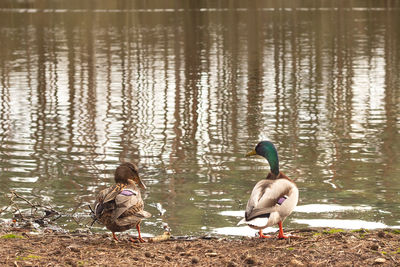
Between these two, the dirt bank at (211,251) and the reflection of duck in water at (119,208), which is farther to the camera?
the reflection of duck in water at (119,208)

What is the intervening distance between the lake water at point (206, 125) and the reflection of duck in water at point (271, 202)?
234cm

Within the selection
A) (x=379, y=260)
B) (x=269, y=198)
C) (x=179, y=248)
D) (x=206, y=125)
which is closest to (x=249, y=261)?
(x=269, y=198)

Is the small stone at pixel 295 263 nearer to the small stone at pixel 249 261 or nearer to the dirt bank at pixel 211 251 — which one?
the dirt bank at pixel 211 251

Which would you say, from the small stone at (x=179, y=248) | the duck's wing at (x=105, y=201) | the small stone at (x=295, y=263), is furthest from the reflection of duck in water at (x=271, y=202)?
the duck's wing at (x=105, y=201)

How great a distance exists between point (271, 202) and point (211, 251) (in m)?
0.88

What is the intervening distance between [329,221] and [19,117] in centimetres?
1397

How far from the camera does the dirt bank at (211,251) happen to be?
30.5ft

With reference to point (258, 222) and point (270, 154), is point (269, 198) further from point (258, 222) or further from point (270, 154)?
point (270, 154)

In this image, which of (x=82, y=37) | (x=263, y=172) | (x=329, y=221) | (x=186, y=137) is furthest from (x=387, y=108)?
(x=82, y=37)

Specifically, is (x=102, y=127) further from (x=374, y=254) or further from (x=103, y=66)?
(x=103, y=66)

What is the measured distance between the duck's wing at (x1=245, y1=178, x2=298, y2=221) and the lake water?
7.83 feet

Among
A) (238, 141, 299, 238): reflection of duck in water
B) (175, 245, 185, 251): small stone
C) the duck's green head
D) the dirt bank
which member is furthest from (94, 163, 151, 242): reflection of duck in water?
the duck's green head

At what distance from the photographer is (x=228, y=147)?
1970 centimetres

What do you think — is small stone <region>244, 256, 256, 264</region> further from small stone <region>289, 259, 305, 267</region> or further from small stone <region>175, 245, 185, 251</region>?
small stone <region>175, 245, 185, 251</region>
